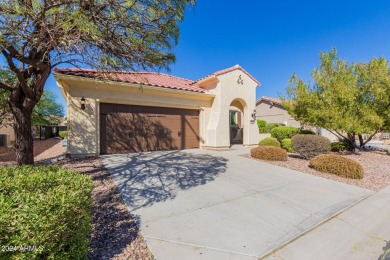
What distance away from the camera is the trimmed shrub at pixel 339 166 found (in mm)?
6727

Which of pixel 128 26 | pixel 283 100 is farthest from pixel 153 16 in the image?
pixel 283 100

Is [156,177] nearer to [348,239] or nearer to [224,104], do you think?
[348,239]

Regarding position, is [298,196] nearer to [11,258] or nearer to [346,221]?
[346,221]

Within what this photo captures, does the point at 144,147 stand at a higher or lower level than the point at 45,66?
lower

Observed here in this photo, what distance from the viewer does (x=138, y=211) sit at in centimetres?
376

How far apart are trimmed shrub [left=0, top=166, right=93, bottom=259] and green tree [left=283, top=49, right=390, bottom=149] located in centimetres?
1118

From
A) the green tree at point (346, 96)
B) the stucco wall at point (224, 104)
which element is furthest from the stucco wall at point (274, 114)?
the stucco wall at point (224, 104)

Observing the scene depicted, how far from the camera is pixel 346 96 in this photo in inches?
369

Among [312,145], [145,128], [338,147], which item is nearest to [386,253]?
[312,145]

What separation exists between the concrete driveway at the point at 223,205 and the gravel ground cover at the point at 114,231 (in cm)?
16

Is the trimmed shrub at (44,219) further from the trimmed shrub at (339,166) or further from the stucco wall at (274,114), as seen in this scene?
the stucco wall at (274,114)

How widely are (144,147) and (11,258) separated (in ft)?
29.2

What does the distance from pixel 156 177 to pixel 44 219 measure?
4.14 m

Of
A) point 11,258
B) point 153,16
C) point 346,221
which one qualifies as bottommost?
point 346,221
